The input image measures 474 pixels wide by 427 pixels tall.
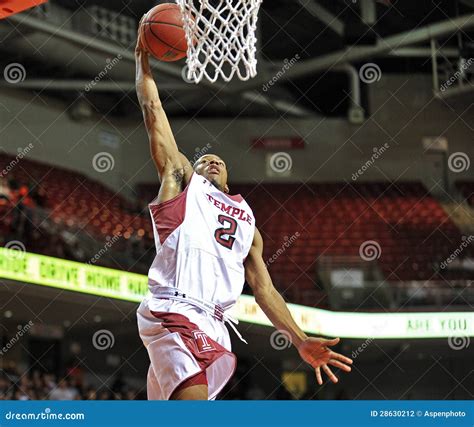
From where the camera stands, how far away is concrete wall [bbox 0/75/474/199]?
12.3m

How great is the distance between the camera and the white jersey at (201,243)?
367 centimetres

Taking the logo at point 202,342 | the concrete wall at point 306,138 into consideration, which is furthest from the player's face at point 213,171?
the concrete wall at point 306,138

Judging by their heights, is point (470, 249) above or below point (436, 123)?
below

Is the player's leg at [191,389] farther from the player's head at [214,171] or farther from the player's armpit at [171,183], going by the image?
the player's head at [214,171]

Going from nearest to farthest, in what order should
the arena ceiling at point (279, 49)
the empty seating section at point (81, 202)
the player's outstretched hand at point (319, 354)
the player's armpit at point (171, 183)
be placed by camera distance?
the player's outstretched hand at point (319, 354), the player's armpit at point (171, 183), the empty seating section at point (81, 202), the arena ceiling at point (279, 49)

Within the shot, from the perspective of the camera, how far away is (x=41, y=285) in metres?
8.96

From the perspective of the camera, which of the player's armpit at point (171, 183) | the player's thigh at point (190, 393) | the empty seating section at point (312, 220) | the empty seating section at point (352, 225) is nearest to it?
Answer: the player's thigh at point (190, 393)

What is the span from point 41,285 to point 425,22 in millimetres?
6048

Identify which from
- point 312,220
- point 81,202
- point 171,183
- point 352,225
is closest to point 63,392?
point 81,202

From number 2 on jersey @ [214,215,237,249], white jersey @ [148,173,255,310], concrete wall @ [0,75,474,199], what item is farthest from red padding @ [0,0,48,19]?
concrete wall @ [0,75,474,199]
